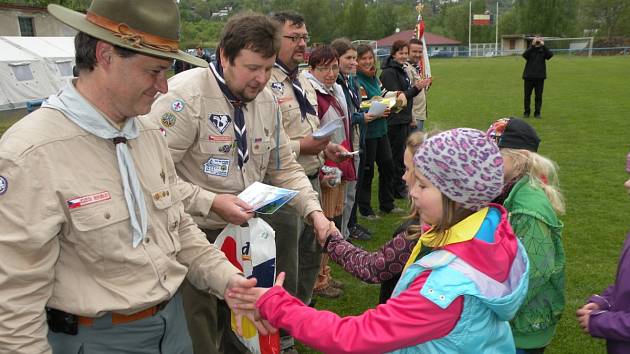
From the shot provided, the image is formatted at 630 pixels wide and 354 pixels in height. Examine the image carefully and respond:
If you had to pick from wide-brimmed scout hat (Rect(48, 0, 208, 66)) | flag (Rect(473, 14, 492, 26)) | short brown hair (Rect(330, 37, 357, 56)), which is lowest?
short brown hair (Rect(330, 37, 357, 56))

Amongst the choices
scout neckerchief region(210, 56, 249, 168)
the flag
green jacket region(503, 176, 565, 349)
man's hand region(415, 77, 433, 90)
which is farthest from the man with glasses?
the flag

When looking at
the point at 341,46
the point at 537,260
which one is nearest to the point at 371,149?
the point at 341,46

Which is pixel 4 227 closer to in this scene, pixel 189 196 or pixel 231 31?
pixel 189 196

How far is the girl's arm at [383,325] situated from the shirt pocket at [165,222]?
0.58 meters

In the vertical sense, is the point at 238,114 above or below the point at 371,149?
above

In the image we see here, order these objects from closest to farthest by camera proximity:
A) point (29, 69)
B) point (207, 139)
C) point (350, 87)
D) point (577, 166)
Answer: point (207, 139), point (350, 87), point (577, 166), point (29, 69)

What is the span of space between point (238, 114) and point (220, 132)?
0.17 metres

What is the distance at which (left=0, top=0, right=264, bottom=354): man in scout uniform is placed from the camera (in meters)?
1.82

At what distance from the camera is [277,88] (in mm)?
4836

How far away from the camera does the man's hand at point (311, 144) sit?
4.69 meters

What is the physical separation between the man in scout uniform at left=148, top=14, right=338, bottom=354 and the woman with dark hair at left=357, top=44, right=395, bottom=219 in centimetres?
386

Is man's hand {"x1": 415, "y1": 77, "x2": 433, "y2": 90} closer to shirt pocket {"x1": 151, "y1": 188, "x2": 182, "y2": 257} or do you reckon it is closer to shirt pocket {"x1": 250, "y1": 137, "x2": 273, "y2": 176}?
shirt pocket {"x1": 250, "y1": 137, "x2": 273, "y2": 176}

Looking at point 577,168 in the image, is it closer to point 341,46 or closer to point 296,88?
point 341,46

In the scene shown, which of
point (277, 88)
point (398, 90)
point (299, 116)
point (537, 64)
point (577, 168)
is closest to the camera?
point (277, 88)
